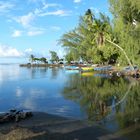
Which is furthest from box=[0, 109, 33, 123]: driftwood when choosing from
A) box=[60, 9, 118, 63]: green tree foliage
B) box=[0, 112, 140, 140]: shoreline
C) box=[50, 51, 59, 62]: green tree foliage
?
box=[50, 51, 59, 62]: green tree foliage

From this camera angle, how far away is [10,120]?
21609mm

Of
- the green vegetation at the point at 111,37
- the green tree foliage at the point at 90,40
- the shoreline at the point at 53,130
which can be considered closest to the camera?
the shoreline at the point at 53,130

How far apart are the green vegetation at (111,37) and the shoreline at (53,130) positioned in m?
16.3

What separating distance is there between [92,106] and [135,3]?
11.2 meters

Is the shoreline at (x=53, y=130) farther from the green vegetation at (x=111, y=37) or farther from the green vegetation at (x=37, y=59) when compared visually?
the green vegetation at (x=37, y=59)

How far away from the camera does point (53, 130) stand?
18938 millimetres

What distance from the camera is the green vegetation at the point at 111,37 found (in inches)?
1501

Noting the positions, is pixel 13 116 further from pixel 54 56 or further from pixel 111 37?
pixel 54 56

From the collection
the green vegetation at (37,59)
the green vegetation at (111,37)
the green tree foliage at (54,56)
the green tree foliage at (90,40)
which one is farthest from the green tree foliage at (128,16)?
the green vegetation at (37,59)

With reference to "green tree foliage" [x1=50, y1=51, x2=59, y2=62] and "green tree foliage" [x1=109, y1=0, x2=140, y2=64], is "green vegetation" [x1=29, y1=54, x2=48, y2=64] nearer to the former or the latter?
"green tree foliage" [x1=50, y1=51, x2=59, y2=62]

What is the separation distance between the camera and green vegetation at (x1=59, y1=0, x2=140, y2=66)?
125 ft

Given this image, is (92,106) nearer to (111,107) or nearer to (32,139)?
(111,107)

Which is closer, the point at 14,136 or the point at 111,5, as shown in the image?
the point at 14,136

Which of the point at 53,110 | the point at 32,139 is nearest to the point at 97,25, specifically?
the point at 53,110
